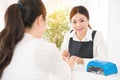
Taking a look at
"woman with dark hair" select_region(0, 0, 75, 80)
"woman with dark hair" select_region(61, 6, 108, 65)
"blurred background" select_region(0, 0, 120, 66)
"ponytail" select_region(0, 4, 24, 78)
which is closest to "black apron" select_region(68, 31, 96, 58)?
"woman with dark hair" select_region(61, 6, 108, 65)

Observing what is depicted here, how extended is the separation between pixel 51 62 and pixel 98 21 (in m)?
2.70

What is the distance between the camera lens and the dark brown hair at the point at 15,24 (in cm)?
117

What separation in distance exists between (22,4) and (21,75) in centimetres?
41

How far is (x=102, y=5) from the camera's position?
11.7 feet

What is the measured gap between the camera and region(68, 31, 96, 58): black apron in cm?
237

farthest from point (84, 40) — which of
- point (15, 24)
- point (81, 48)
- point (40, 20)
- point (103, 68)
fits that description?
point (15, 24)

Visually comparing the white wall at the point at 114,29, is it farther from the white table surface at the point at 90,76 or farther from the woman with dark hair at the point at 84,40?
the white table surface at the point at 90,76

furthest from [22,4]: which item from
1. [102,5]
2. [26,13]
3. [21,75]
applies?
[102,5]

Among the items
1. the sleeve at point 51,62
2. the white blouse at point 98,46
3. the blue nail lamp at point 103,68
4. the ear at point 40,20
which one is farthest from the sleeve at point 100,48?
the ear at point 40,20

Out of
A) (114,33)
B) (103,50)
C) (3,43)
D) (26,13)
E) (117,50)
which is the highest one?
(26,13)

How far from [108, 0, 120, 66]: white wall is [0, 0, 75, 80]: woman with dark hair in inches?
90.0

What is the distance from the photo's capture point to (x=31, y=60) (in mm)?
1117

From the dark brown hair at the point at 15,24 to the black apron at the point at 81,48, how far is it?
1.28 meters

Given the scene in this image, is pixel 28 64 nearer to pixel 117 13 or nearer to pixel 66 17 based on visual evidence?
pixel 117 13
